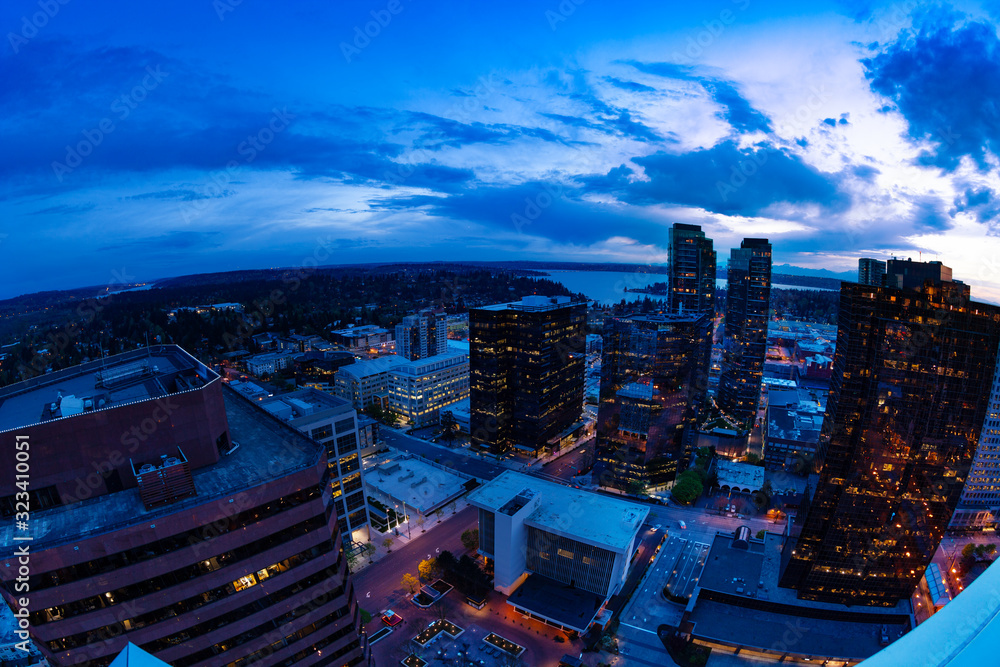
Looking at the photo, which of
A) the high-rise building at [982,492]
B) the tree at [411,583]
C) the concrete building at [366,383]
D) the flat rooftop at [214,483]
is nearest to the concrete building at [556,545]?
the tree at [411,583]

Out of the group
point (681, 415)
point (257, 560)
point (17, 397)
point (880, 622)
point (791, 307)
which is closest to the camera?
point (257, 560)

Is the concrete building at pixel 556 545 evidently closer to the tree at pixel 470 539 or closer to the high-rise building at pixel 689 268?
the tree at pixel 470 539

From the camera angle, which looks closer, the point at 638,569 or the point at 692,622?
the point at 692,622

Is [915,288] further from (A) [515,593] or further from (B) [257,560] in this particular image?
(B) [257,560]

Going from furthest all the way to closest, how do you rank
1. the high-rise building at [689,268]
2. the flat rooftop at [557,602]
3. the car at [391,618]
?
1. the high-rise building at [689,268]
2. the car at [391,618]
3. the flat rooftop at [557,602]

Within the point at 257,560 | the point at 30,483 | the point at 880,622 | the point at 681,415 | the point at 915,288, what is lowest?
the point at 880,622

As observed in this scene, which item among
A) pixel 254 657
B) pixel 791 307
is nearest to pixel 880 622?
pixel 254 657

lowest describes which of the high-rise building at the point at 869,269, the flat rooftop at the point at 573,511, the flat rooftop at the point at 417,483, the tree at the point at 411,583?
the tree at the point at 411,583
